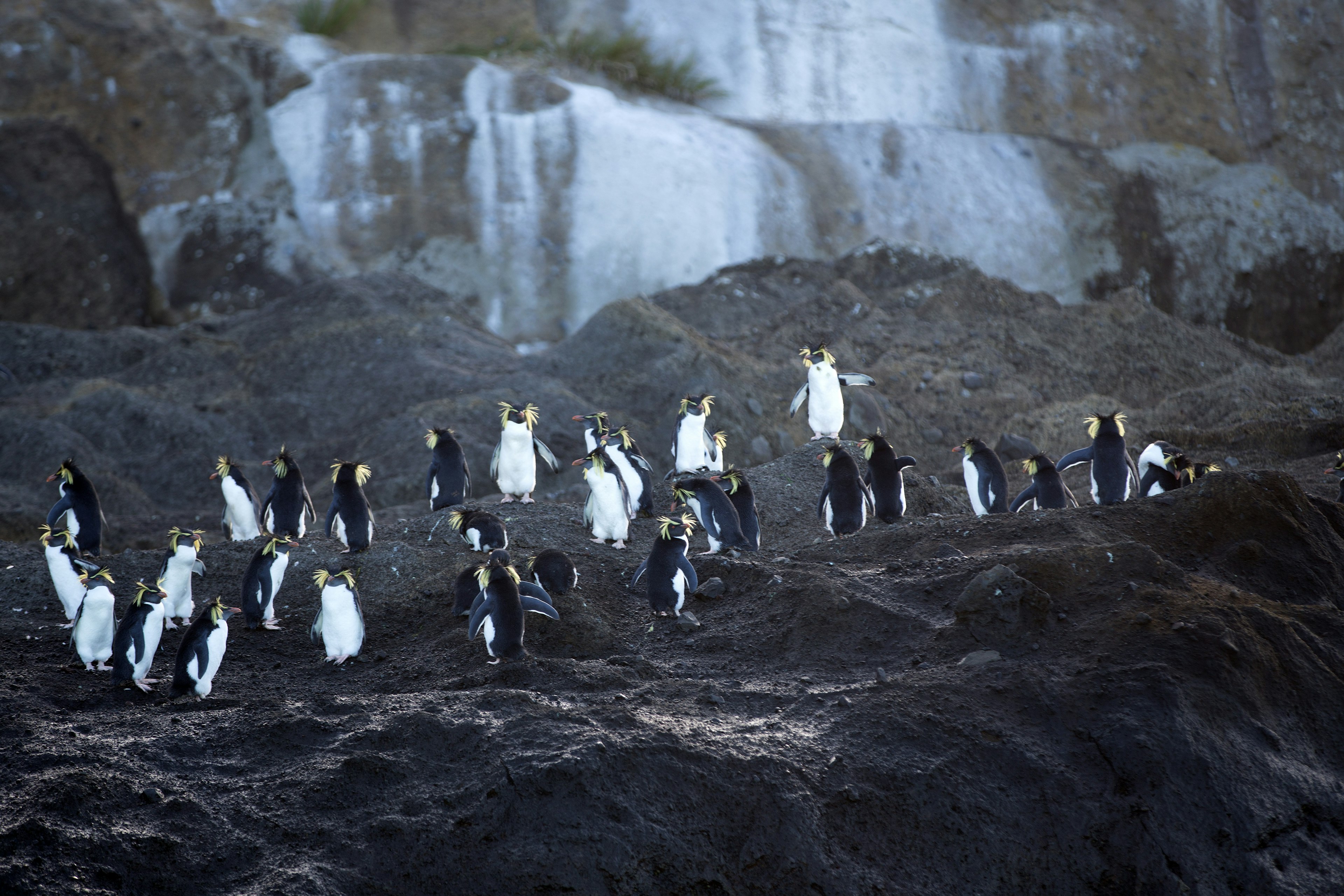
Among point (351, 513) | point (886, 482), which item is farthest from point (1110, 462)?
point (351, 513)

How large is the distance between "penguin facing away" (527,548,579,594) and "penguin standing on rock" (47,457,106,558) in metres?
4.09

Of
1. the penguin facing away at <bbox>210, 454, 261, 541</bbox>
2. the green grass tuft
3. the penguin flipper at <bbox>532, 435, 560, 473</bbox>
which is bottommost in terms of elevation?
the penguin facing away at <bbox>210, 454, 261, 541</bbox>

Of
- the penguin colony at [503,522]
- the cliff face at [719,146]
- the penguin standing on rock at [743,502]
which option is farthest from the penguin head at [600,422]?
the cliff face at [719,146]

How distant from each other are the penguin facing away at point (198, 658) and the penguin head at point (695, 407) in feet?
14.4

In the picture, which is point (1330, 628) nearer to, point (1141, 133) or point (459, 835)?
point (459, 835)

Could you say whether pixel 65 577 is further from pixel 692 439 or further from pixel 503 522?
pixel 692 439

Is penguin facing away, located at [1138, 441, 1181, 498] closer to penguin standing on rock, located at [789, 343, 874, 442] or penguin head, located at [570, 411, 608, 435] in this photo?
penguin standing on rock, located at [789, 343, 874, 442]

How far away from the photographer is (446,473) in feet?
29.1

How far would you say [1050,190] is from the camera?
20734 millimetres

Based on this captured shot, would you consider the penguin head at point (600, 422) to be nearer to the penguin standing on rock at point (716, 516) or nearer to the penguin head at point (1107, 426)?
the penguin standing on rock at point (716, 516)

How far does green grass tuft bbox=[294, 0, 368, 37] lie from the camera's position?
21203 millimetres

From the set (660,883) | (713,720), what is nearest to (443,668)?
(713,720)

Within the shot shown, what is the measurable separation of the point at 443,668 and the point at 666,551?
1466 millimetres

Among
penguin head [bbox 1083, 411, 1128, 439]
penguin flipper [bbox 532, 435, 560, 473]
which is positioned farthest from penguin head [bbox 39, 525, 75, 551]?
penguin head [bbox 1083, 411, 1128, 439]
